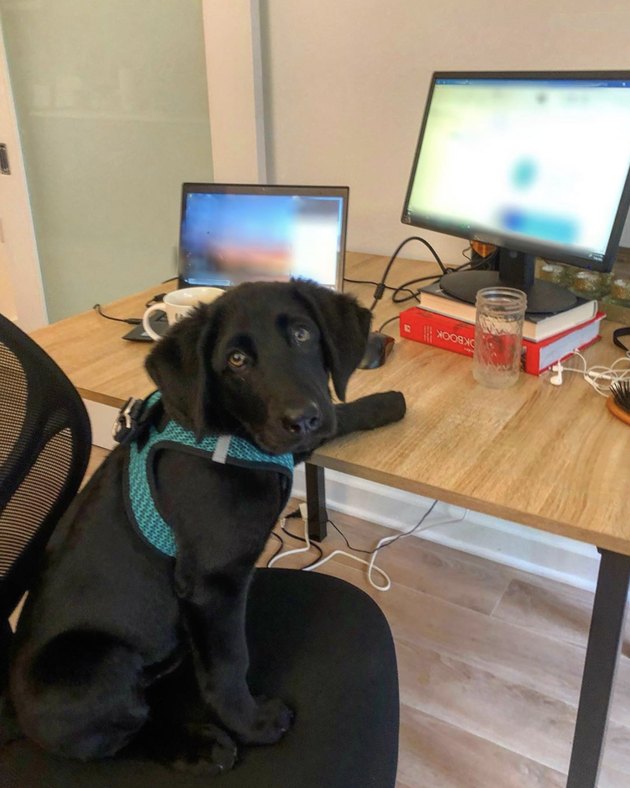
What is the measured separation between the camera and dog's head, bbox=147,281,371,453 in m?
0.87

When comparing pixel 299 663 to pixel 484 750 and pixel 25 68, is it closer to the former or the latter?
pixel 484 750

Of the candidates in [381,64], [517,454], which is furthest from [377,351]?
[381,64]

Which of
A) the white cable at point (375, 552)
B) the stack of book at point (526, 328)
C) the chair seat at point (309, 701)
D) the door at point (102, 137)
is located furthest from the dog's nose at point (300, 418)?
the door at point (102, 137)

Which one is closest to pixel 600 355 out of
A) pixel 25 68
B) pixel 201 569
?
pixel 201 569

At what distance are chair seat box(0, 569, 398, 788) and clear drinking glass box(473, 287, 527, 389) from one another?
0.41 m

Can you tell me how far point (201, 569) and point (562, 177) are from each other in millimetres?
867

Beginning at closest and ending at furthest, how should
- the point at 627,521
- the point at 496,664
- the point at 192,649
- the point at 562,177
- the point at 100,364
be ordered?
the point at 627,521 → the point at 192,649 → the point at 562,177 → the point at 100,364 → the point at 496,664

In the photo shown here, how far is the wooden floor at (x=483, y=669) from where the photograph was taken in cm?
146

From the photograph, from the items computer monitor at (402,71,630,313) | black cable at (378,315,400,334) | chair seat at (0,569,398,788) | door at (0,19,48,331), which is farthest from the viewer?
door at (0,19,48,331)

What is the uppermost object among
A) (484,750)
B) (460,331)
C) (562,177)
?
(562,177)

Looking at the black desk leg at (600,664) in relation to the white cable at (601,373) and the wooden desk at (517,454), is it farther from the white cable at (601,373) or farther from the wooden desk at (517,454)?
the white cable at (601,373)

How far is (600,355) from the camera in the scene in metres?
1.26

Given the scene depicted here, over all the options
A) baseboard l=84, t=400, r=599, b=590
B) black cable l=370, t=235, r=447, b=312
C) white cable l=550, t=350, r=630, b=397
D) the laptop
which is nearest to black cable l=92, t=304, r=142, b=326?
the laptop

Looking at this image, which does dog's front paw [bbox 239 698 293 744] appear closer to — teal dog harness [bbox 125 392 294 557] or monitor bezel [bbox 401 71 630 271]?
teal dog harness [bbox 125 392 294 557]
